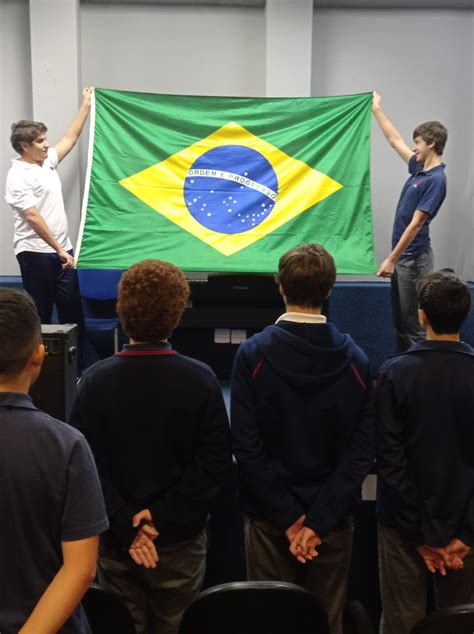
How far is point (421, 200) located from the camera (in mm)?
3885

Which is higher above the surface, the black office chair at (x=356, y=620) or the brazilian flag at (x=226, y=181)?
the brazilian flag at (x=226, y=181)

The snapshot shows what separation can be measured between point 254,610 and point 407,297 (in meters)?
3.02

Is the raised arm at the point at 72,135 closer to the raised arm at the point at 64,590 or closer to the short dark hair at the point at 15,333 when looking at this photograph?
the short dark hair at the point at 15,333

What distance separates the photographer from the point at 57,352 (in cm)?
204

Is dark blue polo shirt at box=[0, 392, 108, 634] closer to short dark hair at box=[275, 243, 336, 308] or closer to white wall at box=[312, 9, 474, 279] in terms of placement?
short dark hair at box=[275, 243, 336, 308]

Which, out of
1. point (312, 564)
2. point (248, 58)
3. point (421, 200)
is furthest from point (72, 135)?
point (312, 564)

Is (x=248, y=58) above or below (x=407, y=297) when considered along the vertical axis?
above

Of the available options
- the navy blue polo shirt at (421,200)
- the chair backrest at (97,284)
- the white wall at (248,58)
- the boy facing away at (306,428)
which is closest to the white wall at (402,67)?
the white wall at (248,58)

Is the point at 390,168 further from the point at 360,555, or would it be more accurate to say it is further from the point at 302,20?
the point at 360,555

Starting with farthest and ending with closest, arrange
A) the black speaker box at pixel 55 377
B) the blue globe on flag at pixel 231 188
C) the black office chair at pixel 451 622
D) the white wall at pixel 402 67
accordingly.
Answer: the white wall at pixel 402 67, the blue globe on flag at pixel 231 188, the black speaker box at pixel 55 377, the black office chair at pixel 451 622

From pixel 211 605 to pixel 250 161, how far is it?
10.6 feet

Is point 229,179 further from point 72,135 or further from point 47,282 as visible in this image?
point 47,282

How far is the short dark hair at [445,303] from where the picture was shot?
1662 mm

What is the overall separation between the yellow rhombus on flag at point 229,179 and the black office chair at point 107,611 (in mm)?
2803
